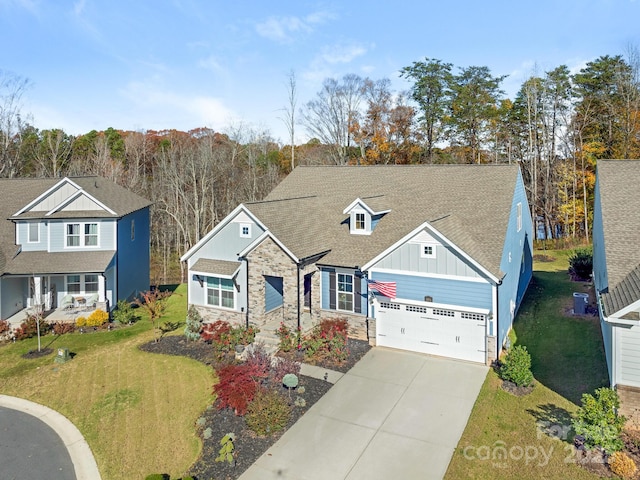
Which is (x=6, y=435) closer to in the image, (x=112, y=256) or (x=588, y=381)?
(x=112, y=256)

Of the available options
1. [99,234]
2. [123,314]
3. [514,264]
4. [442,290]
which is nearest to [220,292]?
[123,314]

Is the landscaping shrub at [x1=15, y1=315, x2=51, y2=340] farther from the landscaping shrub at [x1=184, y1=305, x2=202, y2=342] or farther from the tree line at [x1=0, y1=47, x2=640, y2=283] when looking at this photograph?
the tree line at [x1=0, y1=47, x2=640, y2=283]

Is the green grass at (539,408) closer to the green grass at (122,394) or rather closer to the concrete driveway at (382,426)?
the concrete driveway at (382,426)

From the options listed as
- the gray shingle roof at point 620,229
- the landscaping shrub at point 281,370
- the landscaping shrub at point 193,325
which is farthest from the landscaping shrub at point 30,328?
the gray shingle roof at point 620,229

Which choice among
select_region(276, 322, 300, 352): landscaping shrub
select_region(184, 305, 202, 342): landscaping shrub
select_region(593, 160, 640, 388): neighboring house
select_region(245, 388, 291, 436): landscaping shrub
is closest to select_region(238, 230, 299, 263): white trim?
select_region(276, 322, 300, 352): landscaping shrub

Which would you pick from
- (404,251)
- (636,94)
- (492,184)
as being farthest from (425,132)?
(404,251)

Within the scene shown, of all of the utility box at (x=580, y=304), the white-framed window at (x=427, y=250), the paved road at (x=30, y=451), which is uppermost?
the white-framed window at (x=427, y=250)
